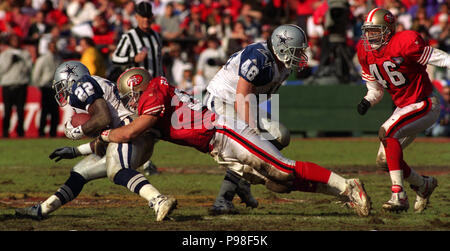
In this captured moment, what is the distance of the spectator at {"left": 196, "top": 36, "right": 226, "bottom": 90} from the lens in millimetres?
16672

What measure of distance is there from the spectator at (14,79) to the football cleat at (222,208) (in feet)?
33.2

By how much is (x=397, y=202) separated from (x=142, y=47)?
4640mm

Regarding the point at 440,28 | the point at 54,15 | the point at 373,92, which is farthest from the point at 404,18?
the point at 373,92

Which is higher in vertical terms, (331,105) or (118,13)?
(118,13)

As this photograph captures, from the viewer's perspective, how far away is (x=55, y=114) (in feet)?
53.8

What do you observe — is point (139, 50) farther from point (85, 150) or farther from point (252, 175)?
point (252, 175)

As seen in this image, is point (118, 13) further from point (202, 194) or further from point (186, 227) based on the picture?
point (186, 227)

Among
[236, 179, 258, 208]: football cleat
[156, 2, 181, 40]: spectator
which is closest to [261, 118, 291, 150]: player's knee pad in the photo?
[236, 179, 258, 208]: football cleat

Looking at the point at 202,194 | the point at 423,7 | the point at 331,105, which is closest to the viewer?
the point at 202,194

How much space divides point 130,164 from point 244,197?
131 centimetres

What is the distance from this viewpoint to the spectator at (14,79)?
Answer: 53.0ft

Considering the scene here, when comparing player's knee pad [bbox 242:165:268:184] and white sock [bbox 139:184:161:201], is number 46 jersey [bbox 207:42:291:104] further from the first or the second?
white sock [bbox 139:184:161:201]

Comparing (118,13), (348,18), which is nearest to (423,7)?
(348,18)

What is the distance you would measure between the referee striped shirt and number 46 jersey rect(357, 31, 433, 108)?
373 cm
